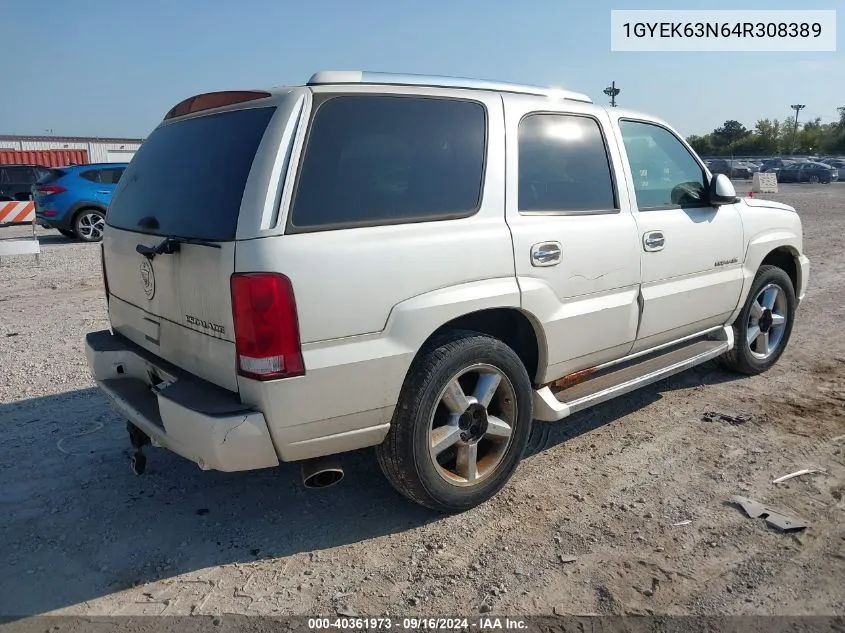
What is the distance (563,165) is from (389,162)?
1.16 meters

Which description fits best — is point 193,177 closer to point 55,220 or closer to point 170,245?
point 170,245

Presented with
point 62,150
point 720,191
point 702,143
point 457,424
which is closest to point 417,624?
point 457,424

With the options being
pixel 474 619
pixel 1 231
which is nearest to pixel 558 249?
pixel 474 619

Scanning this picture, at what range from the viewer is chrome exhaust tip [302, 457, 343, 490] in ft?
9.41

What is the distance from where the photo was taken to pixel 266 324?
2.56 meters

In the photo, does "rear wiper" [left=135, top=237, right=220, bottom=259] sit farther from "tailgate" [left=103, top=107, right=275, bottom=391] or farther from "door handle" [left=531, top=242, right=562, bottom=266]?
"door handle" [left=531, top=242, right=562, bottom=266]

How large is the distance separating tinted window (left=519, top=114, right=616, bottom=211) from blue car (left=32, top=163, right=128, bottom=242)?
12.2 metres

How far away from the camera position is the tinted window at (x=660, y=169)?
13.5ft

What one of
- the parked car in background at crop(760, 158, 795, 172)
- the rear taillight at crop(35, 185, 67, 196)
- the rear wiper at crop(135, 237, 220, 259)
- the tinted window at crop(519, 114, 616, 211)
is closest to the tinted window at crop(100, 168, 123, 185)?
the rear taillight at crop(35, 185, 67, 196)

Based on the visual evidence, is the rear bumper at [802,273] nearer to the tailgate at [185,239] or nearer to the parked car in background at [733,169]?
the tailgate at [185,239]

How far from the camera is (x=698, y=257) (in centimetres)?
434

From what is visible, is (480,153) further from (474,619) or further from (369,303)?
(474,619)

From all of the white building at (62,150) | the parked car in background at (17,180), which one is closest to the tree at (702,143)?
the white building at (62,150)

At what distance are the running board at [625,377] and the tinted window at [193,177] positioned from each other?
1853 mm
